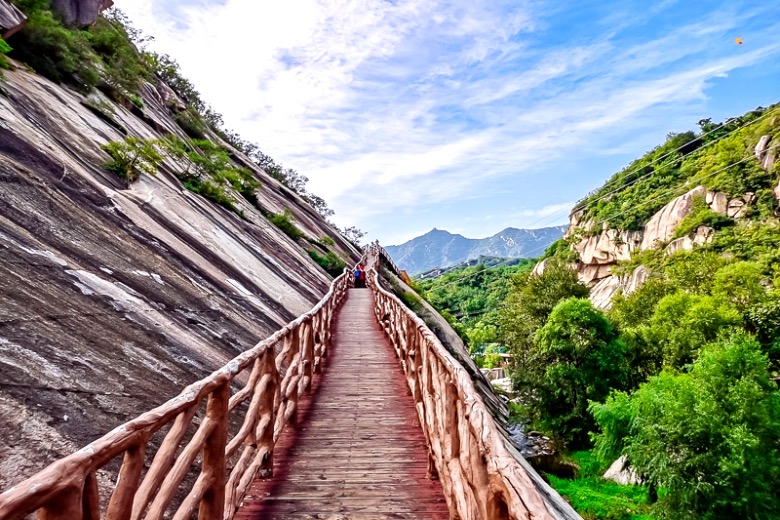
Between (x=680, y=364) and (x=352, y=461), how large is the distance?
22434mm

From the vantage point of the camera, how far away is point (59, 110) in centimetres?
941

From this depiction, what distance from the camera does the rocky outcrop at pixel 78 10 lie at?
17.2 metres

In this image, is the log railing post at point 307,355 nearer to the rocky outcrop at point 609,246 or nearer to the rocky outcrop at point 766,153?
the rocky outcrop at point 766,153

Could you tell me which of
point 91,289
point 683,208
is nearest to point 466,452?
point 91,289

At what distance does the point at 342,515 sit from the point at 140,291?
3.78 meters

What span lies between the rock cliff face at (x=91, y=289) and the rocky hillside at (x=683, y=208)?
34.8 meters

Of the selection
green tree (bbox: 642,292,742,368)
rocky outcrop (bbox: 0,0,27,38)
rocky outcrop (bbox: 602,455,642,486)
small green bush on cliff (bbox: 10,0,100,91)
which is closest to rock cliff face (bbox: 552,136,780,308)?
green tree (bbox: 642,292,742,368)

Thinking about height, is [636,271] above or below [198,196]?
above

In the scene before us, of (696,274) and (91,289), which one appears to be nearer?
(91,289)

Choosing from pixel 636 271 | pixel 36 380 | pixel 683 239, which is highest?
pixel 683 239

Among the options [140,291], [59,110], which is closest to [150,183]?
[59,110]

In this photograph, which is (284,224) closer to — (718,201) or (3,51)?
(3,51)

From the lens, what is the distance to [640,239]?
56.0m

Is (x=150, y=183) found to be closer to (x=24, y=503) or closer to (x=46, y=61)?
(x=46, y=61)
